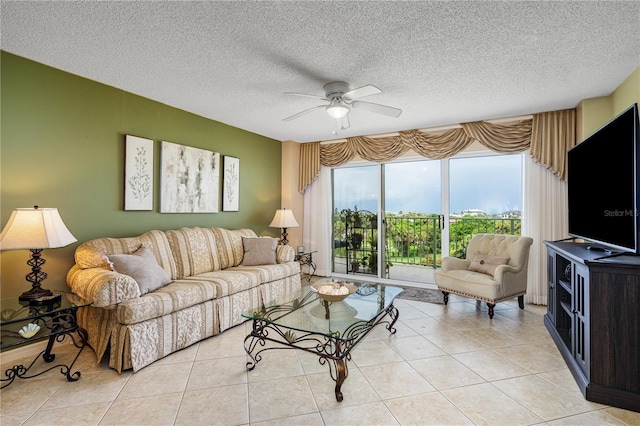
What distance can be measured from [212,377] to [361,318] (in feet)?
3.82

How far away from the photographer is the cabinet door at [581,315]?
6.57ft

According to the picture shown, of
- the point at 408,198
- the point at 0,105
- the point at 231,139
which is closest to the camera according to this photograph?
the point at 0,105

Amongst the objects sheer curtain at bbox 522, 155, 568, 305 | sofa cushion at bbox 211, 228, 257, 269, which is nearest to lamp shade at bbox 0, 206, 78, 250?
sofa cushion at bbox 211, 228, 257, 269

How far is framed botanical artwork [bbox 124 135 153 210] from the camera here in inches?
126

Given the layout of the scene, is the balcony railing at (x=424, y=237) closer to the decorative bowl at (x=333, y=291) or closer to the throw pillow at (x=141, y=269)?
the decorative bowl at (x=333, y=291)

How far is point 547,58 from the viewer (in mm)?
2441

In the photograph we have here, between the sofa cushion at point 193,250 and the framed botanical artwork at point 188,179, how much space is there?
1.15 ft

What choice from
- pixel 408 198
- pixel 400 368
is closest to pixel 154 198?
pixel 400 368

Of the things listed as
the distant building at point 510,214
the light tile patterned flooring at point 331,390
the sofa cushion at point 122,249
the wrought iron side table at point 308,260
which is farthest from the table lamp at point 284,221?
the distant building at point 510,214

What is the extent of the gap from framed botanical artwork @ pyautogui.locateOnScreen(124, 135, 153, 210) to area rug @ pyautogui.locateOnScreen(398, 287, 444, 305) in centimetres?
330

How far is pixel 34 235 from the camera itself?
218 centimetres

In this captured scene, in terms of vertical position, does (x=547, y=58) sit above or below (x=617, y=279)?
above

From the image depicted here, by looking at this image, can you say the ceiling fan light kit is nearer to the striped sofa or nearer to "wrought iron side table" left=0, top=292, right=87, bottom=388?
the striped sofa

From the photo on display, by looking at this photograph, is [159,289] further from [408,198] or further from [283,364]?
[408,198]
